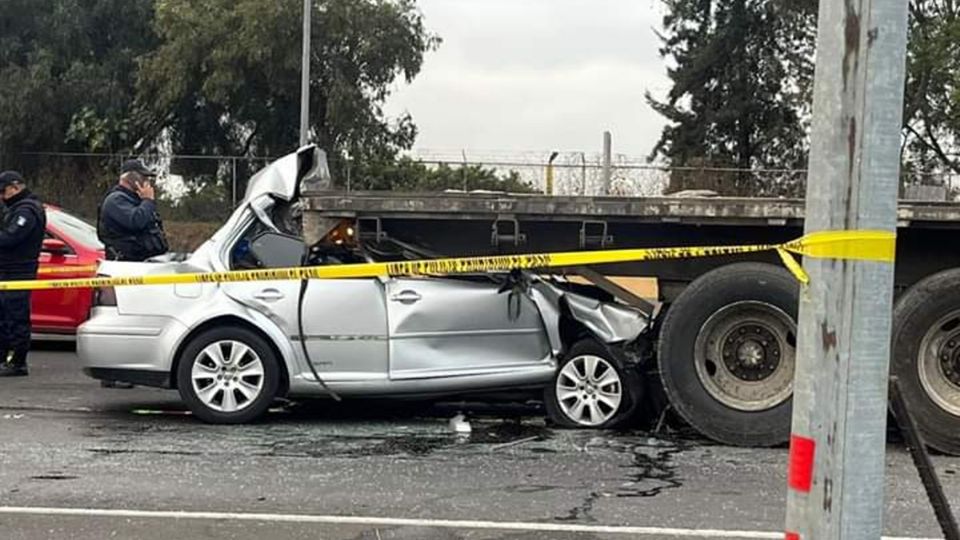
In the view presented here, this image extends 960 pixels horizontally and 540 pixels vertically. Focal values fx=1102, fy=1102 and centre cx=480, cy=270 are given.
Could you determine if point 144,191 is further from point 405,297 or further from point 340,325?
point 405,297

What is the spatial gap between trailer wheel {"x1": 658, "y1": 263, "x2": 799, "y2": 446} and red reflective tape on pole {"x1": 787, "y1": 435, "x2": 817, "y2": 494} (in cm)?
460

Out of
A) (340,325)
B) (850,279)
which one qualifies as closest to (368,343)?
(340,325)

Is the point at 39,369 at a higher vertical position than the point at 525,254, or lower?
lower

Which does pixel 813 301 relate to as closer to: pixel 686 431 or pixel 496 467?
pixel 496 467

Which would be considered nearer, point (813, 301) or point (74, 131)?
point (813, 301)

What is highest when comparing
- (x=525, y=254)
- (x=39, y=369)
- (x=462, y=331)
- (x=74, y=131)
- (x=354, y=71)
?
(x=354, y=71)

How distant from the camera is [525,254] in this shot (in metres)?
7.49

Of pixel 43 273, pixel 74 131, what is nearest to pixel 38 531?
pixel 43 273

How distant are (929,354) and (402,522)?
3.61 m

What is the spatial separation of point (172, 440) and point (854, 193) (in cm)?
556

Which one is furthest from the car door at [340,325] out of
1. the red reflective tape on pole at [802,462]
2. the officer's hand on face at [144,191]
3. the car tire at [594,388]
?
the red reflective tape on pole at [802,462]

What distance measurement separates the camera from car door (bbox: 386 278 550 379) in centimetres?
733

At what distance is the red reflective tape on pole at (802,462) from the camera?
233 centimetres

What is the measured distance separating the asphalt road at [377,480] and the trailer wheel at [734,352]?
0.20m
